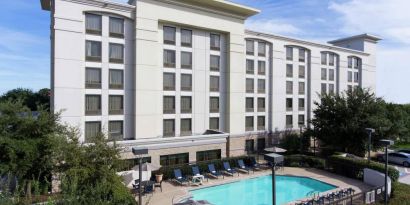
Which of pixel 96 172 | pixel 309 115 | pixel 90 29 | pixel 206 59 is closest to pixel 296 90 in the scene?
pixel 309 115

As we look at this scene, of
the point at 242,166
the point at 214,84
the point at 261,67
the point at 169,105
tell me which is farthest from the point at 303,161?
the point at 169,105

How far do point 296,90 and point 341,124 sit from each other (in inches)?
419

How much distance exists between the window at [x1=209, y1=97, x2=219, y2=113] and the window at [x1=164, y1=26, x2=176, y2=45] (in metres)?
7.54

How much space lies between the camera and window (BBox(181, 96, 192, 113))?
31453mm

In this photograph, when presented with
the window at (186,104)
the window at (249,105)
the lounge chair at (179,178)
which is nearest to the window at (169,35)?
the window at (186,104)

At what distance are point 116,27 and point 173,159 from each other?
13073mm

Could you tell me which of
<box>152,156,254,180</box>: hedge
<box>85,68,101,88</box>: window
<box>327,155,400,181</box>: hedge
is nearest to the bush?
<box>327,155,400,181</box>: hedge

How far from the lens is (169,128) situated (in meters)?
30.7

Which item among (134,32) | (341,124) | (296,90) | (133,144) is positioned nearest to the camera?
(133,144)

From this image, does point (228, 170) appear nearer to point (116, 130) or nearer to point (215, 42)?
point (116, 130)

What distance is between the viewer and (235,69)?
34.2 meters

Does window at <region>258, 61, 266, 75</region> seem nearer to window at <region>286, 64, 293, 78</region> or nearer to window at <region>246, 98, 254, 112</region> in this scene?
window at <region>246, 98, 254, 112</region>

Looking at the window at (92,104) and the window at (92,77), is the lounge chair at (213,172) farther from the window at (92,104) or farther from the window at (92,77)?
the window at (92,77)

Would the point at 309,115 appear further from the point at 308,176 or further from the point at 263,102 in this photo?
the point at 308,176
